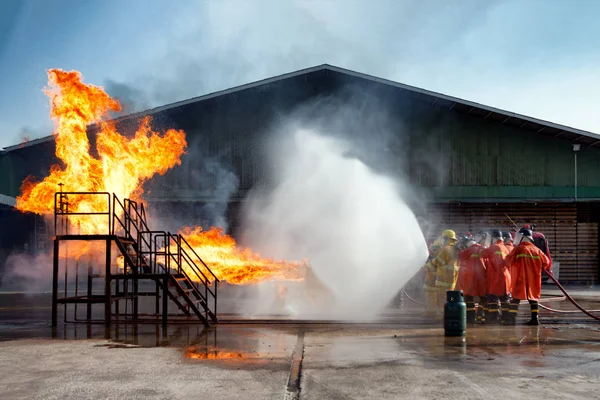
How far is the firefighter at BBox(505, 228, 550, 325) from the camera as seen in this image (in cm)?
1377

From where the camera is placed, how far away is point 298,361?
30.4 feet

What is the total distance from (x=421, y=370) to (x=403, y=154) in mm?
19955

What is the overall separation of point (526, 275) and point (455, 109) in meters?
16.0

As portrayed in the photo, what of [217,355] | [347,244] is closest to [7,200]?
[347,244]

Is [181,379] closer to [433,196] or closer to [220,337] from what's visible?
[220,337]

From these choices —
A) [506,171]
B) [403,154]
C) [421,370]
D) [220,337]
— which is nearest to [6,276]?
[403,154]

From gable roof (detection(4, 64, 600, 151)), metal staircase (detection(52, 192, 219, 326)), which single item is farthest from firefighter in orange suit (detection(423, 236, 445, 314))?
gable roof (detection(4, 64, 600, 151))

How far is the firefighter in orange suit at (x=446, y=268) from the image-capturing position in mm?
14719

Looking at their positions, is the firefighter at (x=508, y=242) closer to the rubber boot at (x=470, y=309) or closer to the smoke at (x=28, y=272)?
the rubber boot at (x=470, y=309)

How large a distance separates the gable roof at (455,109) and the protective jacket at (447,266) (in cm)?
1432

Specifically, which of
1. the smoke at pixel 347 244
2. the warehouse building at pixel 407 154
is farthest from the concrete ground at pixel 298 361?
the warehouse building at pixel 407 154

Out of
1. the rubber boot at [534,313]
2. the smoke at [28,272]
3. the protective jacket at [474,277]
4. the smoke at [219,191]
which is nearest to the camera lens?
the rubber boot at [534,313]

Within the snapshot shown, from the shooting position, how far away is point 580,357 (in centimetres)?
978

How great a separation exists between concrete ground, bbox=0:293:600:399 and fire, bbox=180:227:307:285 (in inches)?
71.8
